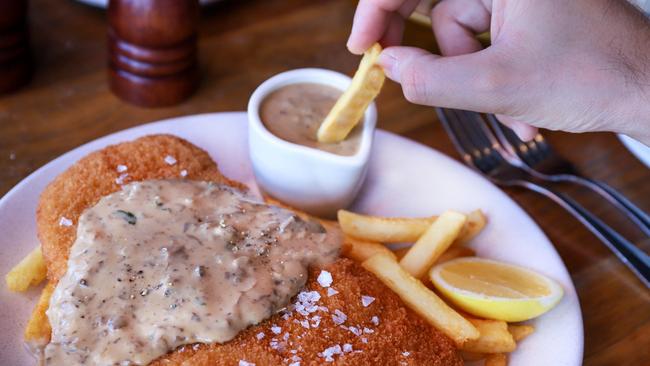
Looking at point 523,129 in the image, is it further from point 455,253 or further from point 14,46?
point 14,46

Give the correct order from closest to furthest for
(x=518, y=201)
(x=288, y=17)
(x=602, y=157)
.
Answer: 1. (x=518, y=201)
2. (x=602, y=157)
3. (x=288, y=17)

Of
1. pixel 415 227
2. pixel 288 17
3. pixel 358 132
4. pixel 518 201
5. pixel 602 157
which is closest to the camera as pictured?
pixel 415 227

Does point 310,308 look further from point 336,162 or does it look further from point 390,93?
point 390,93

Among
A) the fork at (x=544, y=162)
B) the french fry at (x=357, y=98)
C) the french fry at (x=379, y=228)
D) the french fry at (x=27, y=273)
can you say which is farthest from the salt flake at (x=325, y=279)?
the fork at (x=544, y=162)

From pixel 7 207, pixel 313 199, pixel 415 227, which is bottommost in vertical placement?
pixel 7 207

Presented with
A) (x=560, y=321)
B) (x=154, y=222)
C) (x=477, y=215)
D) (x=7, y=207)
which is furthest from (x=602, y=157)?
(x=7, y=207)

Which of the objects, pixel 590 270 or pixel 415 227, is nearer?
pixel 415 227
